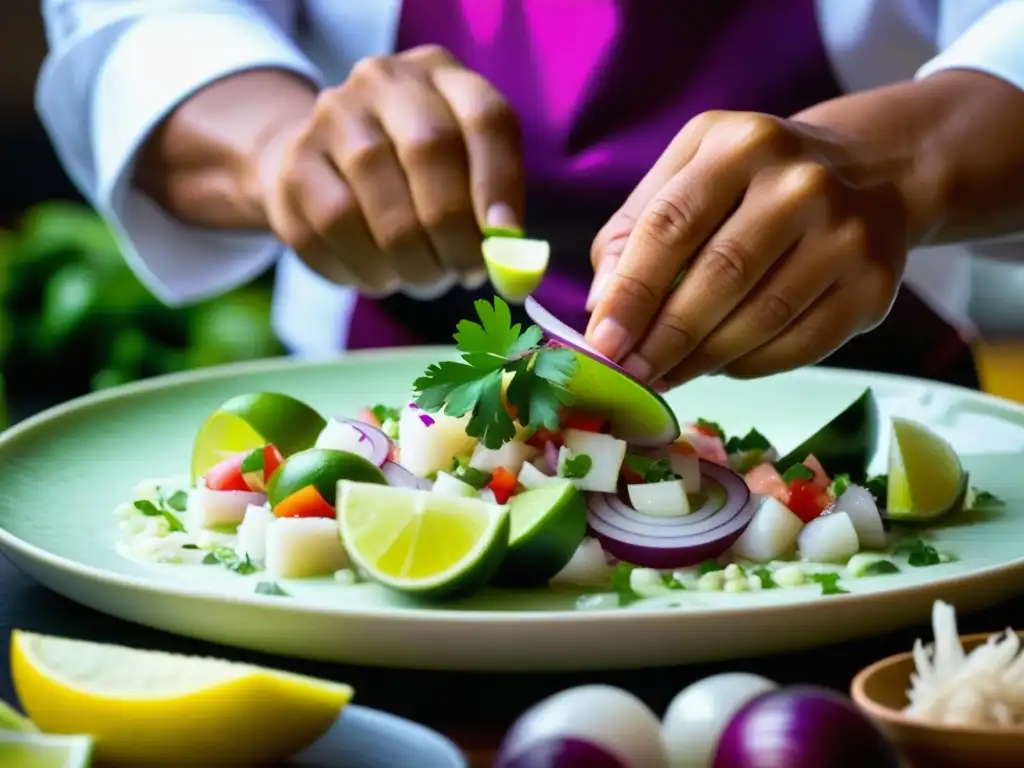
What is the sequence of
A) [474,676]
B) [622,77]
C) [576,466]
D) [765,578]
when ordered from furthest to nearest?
[622,77]
[576,466]
[765,578]
[474,676]

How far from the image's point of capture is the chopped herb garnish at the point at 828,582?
1318 millimetres

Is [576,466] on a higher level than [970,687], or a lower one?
lower

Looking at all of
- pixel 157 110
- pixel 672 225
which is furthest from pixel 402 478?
pixel 157 110

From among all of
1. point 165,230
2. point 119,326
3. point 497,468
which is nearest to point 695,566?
point 497,468

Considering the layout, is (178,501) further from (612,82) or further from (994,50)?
(994,50)

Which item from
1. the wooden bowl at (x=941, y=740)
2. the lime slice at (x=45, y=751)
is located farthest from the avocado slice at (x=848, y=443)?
the lime slice at (x=45, y=751)

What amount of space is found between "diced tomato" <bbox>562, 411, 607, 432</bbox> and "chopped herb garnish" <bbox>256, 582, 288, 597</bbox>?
37 cm

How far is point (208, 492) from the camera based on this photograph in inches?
63.3

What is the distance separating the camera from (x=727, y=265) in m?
1.58

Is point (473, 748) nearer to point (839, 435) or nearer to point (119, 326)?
point (839, 435)

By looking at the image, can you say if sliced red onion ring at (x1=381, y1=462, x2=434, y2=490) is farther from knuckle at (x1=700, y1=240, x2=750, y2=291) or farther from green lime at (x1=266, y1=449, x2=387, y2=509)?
knuckle at (x1=700, y1=240, x2=750, y2=291)

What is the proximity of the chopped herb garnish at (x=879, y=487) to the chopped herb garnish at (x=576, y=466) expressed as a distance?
37 cm

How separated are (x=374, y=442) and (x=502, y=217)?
41cm

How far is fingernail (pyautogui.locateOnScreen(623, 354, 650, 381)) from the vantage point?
5.24 ft
